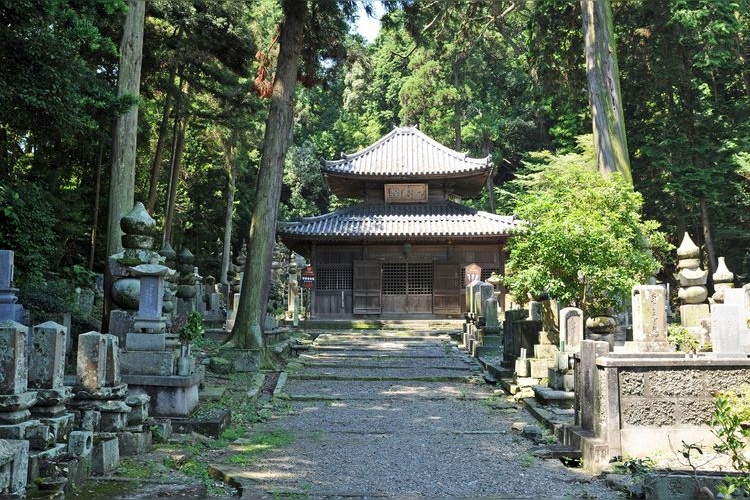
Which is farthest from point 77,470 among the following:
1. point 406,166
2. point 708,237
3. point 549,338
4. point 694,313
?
point 708,237

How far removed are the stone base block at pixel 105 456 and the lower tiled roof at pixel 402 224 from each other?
18300 millimetres

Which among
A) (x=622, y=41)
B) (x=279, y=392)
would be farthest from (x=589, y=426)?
(x=622, y=41)

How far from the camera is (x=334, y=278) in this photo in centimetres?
2531

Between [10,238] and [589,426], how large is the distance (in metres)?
12.1

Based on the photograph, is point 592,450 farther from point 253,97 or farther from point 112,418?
point 253,97

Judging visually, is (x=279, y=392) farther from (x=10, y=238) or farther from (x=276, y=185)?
(x=10, y=238)

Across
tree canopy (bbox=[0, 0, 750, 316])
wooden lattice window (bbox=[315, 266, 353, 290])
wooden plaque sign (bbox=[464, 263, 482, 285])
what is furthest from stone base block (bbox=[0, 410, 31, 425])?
wooden lattice window (bbox=[315, 266, 353, 290])

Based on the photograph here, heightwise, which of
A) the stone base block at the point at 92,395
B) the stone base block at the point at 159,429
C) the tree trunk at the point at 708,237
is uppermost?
the tree trunk at the point at 708,237

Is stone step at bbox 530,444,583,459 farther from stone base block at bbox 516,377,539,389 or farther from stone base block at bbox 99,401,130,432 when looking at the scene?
stone base block at bbox 99,401,130,432

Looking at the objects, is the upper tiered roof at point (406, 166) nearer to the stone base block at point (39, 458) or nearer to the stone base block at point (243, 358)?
the stone base block at point (243, 358)

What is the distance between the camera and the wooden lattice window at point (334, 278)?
82.5 feet

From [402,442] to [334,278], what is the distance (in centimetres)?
1744

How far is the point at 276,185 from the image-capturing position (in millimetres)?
13414

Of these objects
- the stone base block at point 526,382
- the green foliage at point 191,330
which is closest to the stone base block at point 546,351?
the stone base block at point 526,382
